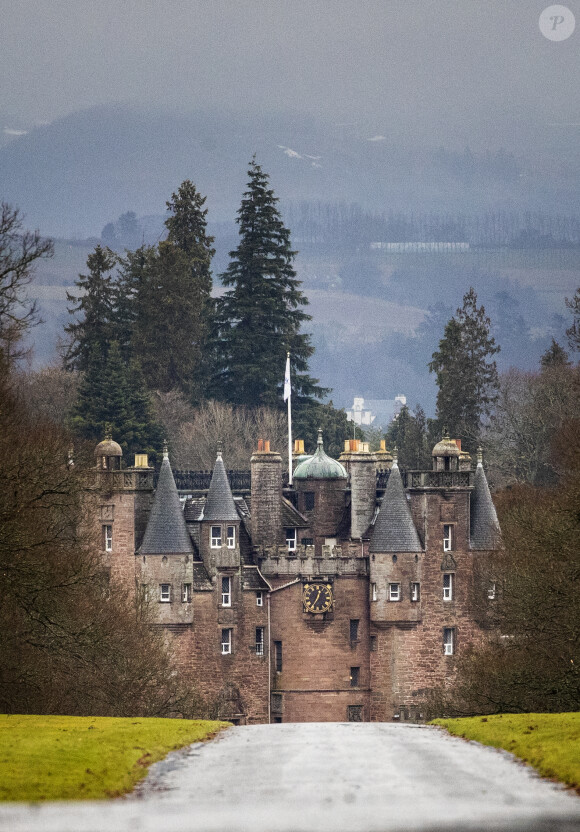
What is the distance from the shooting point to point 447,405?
149625mm

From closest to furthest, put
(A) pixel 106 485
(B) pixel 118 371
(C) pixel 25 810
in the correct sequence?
(C) pixel 25 810 < (A) pixel 106 485 < (B) pixel 118 371

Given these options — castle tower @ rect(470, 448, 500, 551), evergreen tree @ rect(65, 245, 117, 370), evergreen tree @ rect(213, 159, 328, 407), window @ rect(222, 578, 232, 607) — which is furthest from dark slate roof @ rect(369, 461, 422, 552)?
evergreen tree @ rect(213, 159, 328, 407)

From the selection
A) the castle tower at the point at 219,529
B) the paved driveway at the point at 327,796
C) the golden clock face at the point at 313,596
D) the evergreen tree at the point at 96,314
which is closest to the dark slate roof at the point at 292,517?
the golden clock face at the point at 313,596

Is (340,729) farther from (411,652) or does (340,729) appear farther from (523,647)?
(411,652)

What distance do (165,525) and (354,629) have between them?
43.6ft

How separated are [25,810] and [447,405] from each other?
121 metres

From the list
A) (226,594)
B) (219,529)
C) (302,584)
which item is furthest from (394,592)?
(219,529)

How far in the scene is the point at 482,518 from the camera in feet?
Answer: 336

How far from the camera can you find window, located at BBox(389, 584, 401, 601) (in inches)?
3979

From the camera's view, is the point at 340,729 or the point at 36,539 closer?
the point at 340,729

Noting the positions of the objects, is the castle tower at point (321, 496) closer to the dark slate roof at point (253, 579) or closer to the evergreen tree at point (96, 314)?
the dark slate roof at point (253, 579)

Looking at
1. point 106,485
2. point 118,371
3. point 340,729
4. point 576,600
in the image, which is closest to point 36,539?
point 340,729

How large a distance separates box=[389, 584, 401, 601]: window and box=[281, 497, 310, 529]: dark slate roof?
850 centimetres

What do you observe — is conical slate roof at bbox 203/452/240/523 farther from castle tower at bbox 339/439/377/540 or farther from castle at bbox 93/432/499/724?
castle tower at bbox 339/439/377/540
